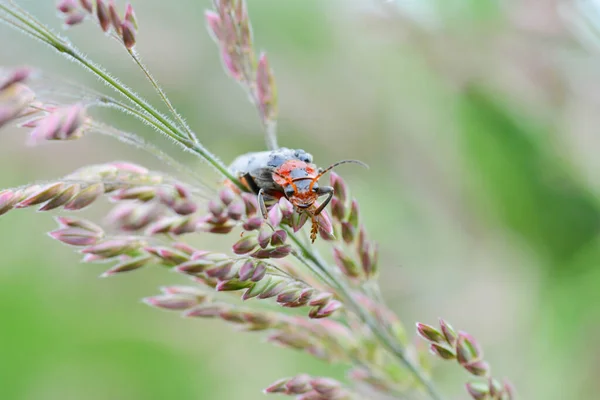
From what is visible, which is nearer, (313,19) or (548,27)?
(548,27)

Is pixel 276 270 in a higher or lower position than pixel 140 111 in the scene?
lower

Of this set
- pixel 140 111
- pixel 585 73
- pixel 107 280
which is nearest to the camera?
pixel 140 111

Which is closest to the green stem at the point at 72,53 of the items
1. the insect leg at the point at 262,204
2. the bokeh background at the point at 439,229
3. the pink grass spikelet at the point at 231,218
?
the pink grass spikelet at the point at 231,218

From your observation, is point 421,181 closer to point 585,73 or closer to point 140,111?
point 585,73

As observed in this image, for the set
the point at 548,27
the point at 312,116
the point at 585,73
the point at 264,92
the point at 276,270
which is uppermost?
the point at 312,116

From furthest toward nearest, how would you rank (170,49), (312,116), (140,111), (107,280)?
(170,49)
(312,116)
(107,280)
(140,111)

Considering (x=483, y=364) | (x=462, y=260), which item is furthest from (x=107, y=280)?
(x=483, y=364)

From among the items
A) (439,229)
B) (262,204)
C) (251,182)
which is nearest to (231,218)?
(262,204)
